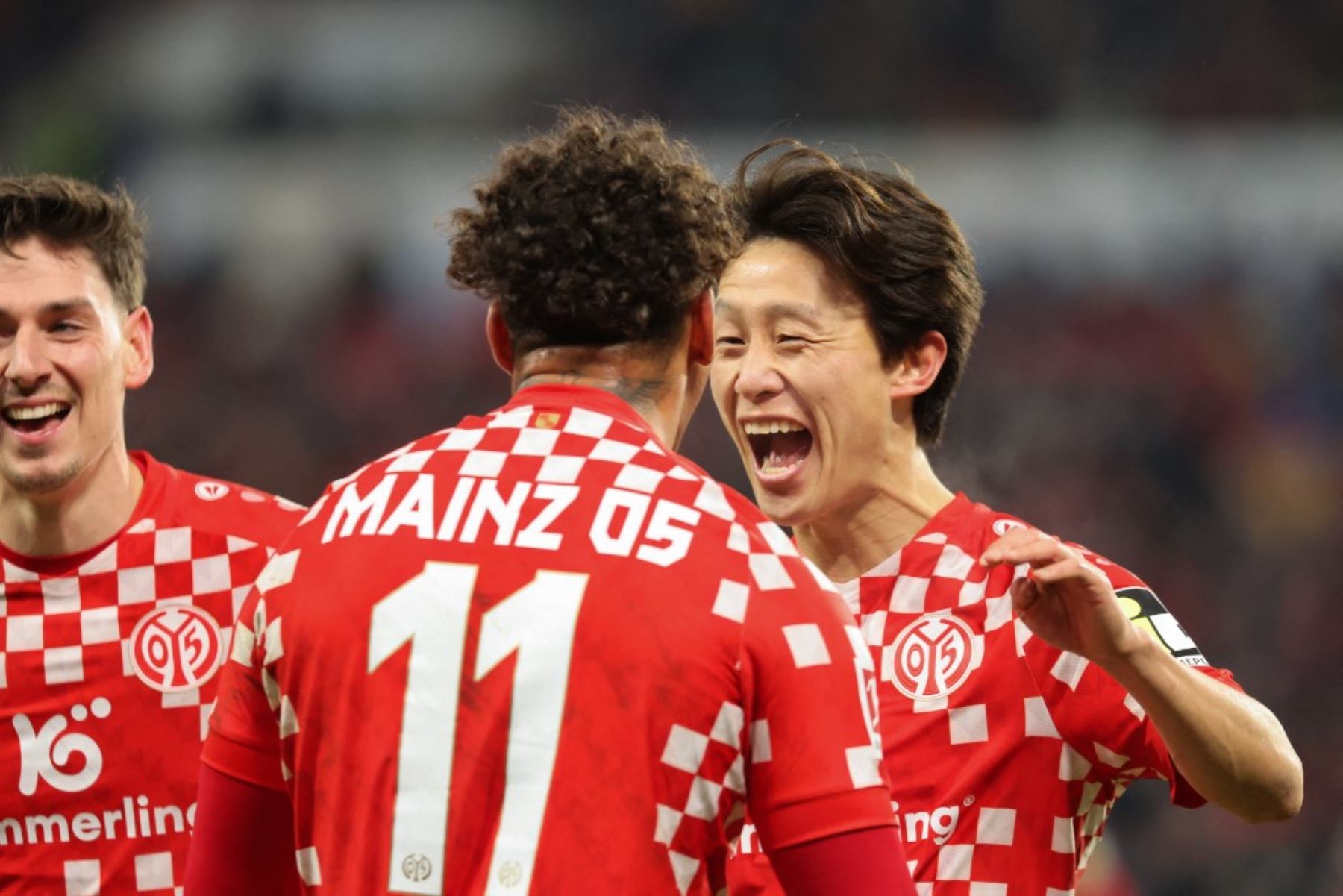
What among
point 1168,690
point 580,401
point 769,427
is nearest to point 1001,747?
point 1168,690

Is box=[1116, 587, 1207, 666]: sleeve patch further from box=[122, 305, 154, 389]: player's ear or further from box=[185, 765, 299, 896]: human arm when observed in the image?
box=[122, 305, 154, 389]: player's ear

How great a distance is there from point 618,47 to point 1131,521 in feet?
16.0

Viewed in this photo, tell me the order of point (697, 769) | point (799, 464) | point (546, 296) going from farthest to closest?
point (799, 464)
point (546, 296)
point (697, 769)

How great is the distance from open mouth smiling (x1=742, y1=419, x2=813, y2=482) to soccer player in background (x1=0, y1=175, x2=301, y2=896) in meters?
1.06

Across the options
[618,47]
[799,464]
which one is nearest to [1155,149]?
[618,47]

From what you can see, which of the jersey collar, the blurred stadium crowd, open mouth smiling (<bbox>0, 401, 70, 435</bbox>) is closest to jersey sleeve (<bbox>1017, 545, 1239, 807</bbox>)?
the jersey collar

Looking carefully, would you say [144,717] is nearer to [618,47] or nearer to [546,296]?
[546,296]

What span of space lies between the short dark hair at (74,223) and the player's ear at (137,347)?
4cm

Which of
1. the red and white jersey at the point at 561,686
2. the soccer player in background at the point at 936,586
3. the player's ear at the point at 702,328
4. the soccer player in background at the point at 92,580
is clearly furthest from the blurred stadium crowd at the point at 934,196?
the red and white jersey at the point at 561,686

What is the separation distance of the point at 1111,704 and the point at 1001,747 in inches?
9.2

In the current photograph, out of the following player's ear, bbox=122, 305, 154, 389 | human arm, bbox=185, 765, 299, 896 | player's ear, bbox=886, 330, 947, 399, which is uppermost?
player's ear, bbox=122, 305, 154, 389

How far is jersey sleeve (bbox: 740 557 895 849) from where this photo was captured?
213 centimetres

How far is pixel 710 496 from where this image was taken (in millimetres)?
2260

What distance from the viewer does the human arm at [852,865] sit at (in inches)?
83.4
